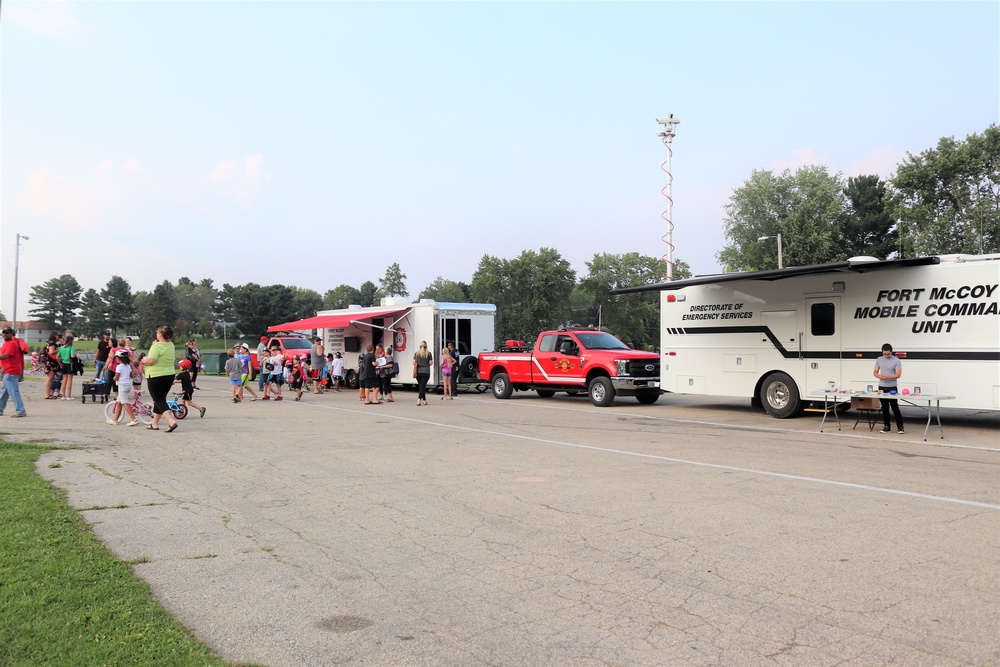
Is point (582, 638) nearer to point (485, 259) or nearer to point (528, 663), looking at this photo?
point (528, 663)

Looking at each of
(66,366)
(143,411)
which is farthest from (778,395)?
(66,366)

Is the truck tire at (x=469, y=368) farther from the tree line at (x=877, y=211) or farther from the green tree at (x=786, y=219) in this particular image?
the green tree at (x=786, y=219)

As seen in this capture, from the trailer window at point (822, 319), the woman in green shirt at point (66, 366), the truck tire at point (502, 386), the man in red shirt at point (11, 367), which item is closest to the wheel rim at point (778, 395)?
the trailer window at point (822, 319)

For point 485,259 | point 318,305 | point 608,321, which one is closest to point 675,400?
point 485,259

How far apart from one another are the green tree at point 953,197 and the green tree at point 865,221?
12636mm

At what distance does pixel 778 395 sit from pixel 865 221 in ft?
170

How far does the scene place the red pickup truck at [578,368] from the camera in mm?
19500

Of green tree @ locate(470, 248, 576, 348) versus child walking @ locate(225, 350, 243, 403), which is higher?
green tree @ locate(470, 248, 576, 348)

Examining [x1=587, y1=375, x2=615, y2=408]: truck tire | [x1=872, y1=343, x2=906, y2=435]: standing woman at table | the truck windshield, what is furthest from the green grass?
the truck windshield

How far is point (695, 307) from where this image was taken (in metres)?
17.9

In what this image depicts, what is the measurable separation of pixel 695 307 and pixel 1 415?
14.8m

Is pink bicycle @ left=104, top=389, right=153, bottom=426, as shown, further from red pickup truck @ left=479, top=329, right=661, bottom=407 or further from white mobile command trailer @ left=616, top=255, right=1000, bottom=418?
white mobile command trailer @ left=616, top=255, right=1000, bottom=418

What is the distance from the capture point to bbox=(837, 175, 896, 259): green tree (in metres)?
61.0

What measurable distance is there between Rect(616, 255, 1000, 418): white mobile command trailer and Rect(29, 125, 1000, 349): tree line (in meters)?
10.3
